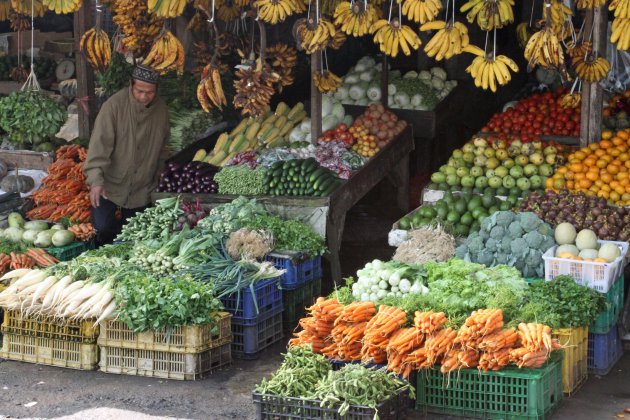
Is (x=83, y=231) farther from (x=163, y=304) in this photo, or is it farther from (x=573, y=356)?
(x=573, y=356)

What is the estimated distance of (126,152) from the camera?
8539 millimetres

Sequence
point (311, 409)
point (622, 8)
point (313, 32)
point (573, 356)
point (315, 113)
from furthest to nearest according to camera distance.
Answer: point (315, 113) < point (313, 32) < point (622, 8) < point (573, 356) < point (311, 409)

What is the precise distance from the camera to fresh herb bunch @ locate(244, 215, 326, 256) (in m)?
7.54

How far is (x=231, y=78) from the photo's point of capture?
10375 millimetres

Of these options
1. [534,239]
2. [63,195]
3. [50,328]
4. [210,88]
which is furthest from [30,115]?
[534,239]

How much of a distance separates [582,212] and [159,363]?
3119 millimetres

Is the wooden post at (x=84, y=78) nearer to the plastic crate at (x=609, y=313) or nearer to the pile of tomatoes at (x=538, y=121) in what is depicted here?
Result: the pile of tomatoes at (x=538, y=121)

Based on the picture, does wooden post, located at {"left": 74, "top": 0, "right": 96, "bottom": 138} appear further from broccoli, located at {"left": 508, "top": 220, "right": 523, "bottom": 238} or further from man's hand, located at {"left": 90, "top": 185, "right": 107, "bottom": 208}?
broccoli, located at {"left": 508, "top": 220, "right": 523, "bottom": 238}

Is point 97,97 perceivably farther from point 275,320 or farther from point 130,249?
point 275,320

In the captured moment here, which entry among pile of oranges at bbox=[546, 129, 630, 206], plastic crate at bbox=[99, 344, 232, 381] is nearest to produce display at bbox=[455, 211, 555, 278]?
pile of oranges at bbox=[546, 129, 630, 206]

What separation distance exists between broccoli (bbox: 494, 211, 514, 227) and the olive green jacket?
314 cm

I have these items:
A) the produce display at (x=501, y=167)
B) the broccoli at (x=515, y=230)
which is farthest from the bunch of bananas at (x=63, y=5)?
the broccoli at (x=515, y=230)

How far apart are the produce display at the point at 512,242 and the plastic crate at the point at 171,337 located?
174 centimetres

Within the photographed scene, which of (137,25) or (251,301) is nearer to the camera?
(251,301)
